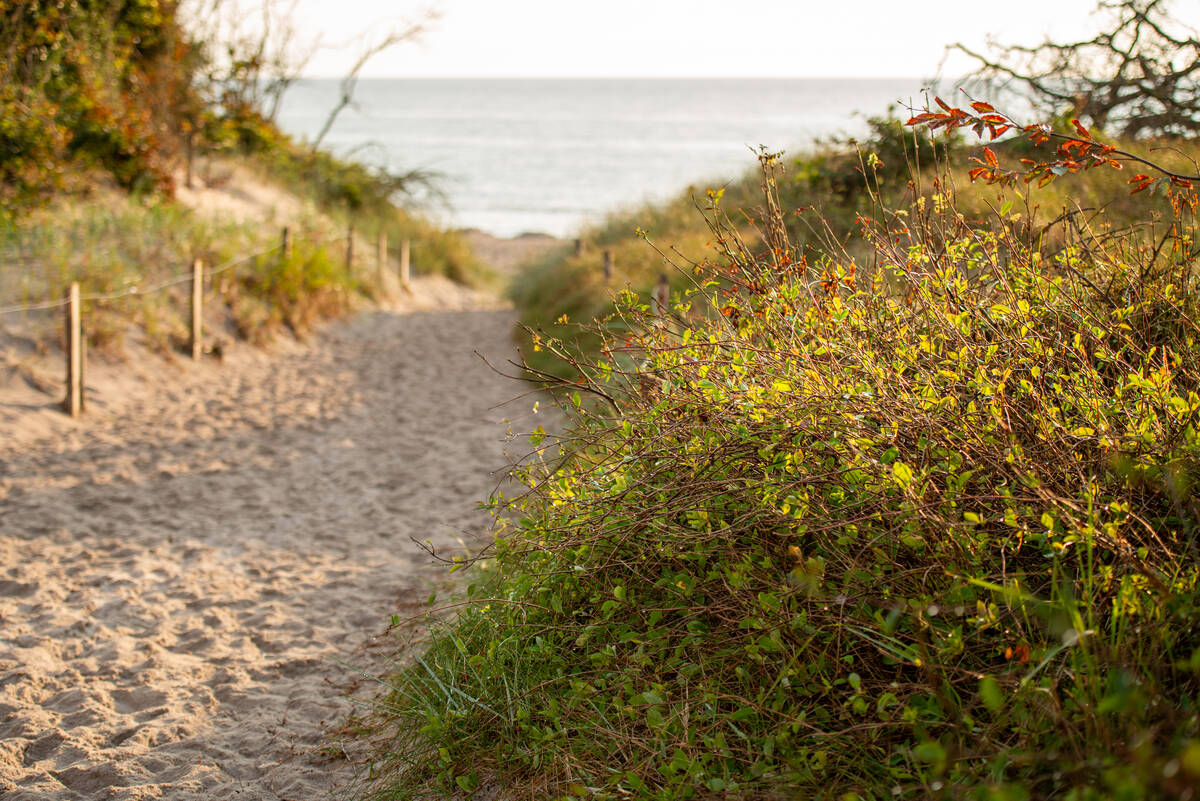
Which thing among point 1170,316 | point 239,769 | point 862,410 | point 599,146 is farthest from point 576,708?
point 599,146

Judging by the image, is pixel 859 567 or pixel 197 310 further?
pixel 197 310

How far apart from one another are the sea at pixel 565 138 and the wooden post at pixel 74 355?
633cm

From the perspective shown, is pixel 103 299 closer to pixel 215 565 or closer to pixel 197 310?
pixel 197 310

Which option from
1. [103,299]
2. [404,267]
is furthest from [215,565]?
[404,267]

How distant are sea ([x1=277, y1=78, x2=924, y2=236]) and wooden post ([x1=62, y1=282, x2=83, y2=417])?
633 centimetres

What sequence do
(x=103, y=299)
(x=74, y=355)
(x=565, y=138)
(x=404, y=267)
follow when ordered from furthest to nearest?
(x=565, y=138), (x=404, y=267), (x=103, y=299), (x=74, y=355)

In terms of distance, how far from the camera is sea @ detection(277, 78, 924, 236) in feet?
119

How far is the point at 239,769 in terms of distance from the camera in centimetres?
338

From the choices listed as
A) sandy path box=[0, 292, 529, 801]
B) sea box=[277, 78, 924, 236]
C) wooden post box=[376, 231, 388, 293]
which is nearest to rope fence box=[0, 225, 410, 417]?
sandy path box=[0, 292, 529, 801]

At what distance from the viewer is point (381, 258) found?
16.6 meters

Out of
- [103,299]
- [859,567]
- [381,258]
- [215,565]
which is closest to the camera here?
[859,567]

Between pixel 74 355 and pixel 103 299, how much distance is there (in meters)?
1.70

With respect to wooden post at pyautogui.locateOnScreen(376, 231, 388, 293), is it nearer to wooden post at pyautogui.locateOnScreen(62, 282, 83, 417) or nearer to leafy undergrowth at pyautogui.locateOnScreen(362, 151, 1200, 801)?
wooden post at pyautogui.locateOnScreen(62, 282, 83, 417)

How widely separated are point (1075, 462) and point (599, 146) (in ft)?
218
